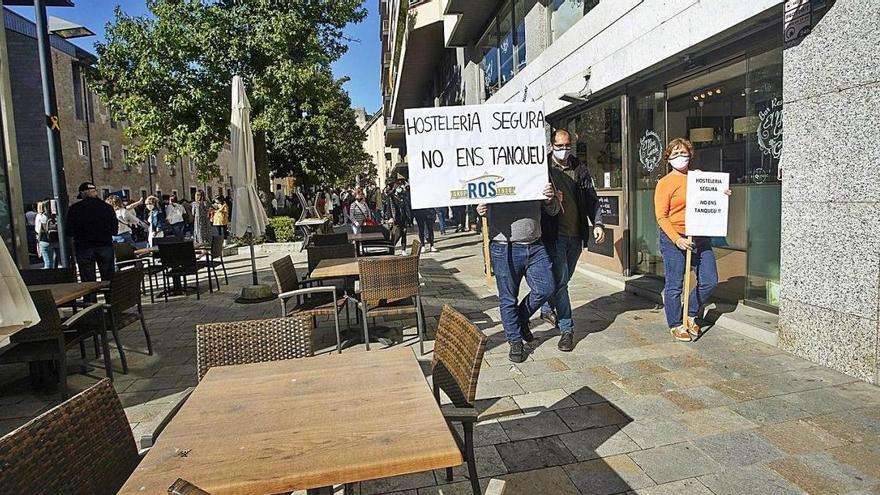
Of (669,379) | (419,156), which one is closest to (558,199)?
(419,156)

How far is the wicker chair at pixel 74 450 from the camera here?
65.3 inches

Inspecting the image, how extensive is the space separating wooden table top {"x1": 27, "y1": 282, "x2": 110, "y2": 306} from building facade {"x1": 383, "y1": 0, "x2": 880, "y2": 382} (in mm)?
4384

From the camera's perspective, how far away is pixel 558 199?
4.79m

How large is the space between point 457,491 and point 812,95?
13.2 ft

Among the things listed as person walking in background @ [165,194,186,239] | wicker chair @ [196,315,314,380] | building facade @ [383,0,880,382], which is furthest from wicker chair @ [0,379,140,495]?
person walking in background @ [165,194,186,239]

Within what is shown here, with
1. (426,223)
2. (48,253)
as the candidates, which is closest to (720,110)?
(426,223)

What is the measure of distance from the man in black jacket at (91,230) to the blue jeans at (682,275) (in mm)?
7418

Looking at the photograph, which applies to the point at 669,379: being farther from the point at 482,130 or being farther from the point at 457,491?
the point at 482,130

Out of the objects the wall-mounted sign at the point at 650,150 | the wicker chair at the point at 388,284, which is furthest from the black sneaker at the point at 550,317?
the wall-mounted sign at the point at 650,150

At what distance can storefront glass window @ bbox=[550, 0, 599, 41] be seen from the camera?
8.67m

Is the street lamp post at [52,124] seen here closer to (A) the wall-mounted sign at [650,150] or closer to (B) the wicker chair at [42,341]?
(B) the wicker chair at [42,341]

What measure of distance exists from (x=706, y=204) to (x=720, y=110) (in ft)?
5.96

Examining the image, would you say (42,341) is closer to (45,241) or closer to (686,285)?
(686,285)

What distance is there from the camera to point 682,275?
5.10 meters
